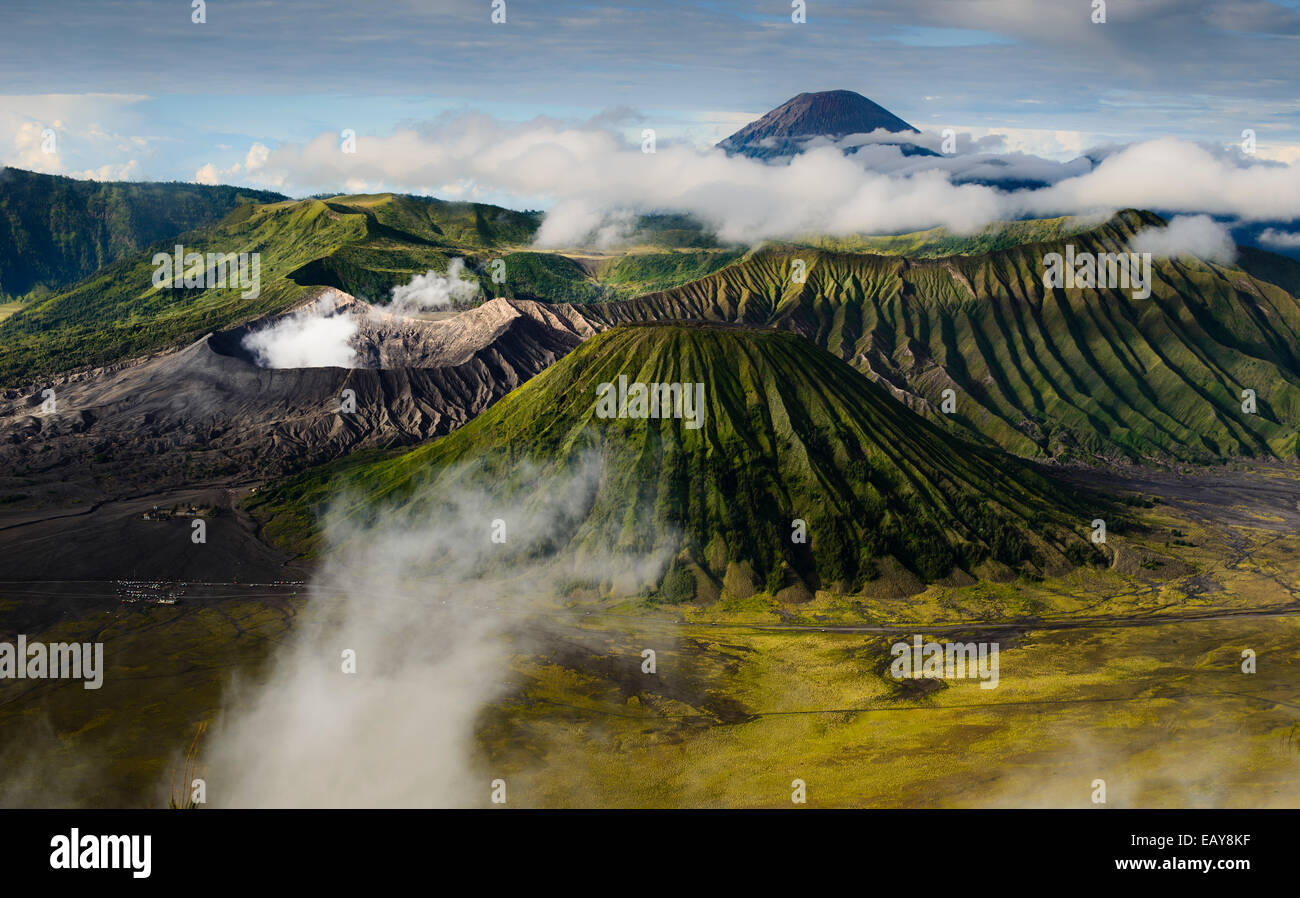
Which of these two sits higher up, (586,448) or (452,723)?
(586,448)

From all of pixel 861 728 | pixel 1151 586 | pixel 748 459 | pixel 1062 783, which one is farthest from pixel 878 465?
pixel 1062 783

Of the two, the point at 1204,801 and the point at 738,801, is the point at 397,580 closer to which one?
the point at 738,801

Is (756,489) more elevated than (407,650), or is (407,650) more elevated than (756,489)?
(756,489)

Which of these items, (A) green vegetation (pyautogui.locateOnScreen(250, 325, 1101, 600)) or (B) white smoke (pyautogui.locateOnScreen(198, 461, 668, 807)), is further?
(A) green vegetation (pyautogui.locateOnScreen(250, 325, 1101, 600))

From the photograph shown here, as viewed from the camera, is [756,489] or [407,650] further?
[756,489]
